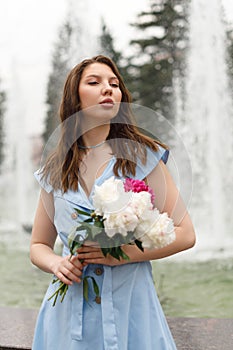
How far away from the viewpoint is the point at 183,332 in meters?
2.67

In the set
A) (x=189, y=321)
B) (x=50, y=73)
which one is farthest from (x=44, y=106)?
(x=189, y=321)

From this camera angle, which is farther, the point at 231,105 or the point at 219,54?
the point at 219,54

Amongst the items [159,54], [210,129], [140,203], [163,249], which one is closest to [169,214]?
[163,249]

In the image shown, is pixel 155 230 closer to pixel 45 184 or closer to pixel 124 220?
pixel 124 220

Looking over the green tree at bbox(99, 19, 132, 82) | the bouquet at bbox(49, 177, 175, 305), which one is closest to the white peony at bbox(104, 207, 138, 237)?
the bouquet at bbox(49, 177, 175, 305)

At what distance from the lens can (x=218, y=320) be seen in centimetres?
285

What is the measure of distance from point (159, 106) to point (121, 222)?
1451cm

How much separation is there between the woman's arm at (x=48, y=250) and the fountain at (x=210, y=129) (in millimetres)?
5907

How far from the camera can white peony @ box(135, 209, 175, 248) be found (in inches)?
58.5

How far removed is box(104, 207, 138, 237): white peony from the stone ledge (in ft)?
3.89

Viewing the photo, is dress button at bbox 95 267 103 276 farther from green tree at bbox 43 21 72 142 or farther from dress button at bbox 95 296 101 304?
green tree at bbox 43 21 72 142

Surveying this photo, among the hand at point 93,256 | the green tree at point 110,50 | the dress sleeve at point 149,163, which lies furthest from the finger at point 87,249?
the green tree at point 110,50

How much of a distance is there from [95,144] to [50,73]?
14.2 meters

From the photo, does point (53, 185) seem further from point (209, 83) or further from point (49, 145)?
point (209, 83)
